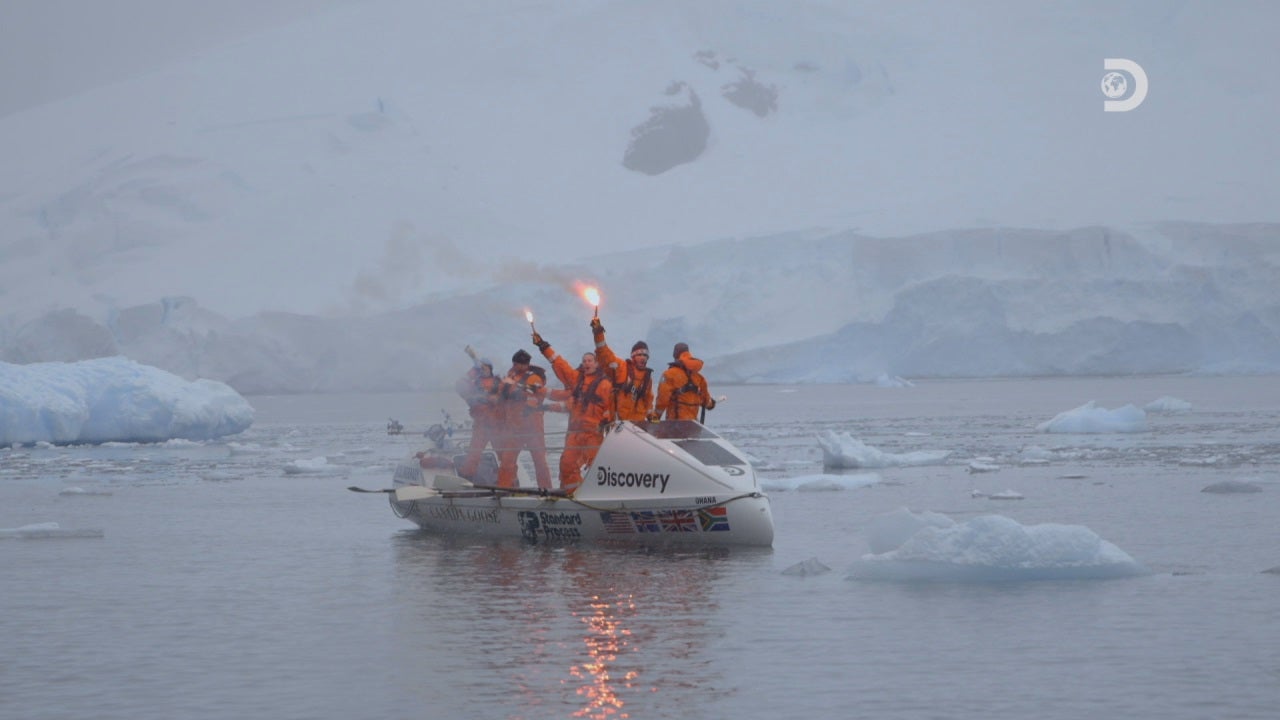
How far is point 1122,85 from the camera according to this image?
301 ft

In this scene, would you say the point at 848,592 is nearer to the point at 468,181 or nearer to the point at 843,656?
the point at 843,656

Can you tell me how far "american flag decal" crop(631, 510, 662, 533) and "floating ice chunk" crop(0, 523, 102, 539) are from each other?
23.1 ft

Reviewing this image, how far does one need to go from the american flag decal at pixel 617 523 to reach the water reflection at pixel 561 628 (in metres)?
0.19

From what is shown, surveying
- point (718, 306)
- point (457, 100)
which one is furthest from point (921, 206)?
point (457, 100)

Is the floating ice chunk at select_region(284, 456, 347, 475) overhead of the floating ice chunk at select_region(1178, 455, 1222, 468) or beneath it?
beneath

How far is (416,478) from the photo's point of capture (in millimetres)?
19016

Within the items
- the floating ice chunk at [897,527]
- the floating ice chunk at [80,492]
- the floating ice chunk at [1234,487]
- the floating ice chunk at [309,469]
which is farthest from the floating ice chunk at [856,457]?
the floating ice chunk at [897,527]

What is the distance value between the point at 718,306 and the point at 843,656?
56.3 meters

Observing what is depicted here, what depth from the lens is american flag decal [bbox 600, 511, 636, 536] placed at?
16139mm

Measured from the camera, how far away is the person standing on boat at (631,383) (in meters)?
16.7

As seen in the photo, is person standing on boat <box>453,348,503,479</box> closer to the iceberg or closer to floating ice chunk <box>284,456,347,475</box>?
floating ice chunk <box>284,456,347,475</box>

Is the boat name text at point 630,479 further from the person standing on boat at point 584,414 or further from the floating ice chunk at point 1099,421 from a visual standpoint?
the floating ice chunk at point 1099,421

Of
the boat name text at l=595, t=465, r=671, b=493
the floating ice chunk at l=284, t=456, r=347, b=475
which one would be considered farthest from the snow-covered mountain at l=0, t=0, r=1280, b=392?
the boat name text at l=595, t=465, r=671, b=493

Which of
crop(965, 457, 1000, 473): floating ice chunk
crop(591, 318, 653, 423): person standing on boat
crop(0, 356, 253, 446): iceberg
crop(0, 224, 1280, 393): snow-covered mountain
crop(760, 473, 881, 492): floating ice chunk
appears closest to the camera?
crop(591, 318, 653, 423): person standing on boat
